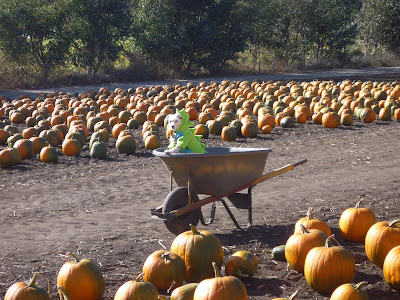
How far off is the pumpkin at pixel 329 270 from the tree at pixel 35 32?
22.9 meters

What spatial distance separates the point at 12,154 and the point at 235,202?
529 centimetres

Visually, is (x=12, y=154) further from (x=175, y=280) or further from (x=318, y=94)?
(x=318, y=94)

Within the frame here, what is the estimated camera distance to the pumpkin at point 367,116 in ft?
47.3

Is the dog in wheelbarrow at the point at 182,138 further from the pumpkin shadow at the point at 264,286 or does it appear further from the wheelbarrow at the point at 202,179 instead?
the pumpkin shadow at the point at 264,286

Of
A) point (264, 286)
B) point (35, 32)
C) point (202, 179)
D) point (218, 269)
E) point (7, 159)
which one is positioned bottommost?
point (7, 159)

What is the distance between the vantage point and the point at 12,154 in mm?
10375

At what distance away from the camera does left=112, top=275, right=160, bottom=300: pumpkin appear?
416cm

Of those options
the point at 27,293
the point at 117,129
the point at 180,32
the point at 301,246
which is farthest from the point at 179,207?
the point at 180,32

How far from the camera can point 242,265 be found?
491 centimetres

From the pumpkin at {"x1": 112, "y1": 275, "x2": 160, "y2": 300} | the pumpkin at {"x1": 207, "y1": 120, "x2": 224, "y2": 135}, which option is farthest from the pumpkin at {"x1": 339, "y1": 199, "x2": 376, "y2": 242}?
the pumpkin at {"x1": 207, "y1": 120, "x2": 224, "y2": 135}

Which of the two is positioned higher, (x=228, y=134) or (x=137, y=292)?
(x=137, y=292)

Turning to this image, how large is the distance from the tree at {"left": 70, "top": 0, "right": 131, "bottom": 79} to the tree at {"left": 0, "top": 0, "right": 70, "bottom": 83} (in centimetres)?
63

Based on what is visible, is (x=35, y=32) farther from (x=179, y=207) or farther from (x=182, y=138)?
(x=179, y=207)

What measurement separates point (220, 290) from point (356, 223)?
2.38 metres
